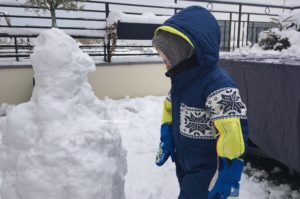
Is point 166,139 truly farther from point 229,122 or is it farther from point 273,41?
point 273,41

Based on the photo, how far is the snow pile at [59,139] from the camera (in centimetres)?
202

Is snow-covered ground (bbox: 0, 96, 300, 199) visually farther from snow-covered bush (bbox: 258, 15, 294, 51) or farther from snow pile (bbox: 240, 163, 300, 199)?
snow-covered bush (bbox: 258, 15, 294, 51)

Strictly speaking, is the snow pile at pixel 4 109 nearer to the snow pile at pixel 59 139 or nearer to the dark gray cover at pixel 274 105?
the snow pile at pixel 59 139

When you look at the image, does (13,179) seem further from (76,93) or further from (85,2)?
(85,2)

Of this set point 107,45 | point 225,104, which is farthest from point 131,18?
point 225,104

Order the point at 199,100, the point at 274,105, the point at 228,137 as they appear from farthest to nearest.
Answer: the point at 274,105, the point at 199,100, the point at 228,137

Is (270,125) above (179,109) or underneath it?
underneath

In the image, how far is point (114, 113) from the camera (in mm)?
5906

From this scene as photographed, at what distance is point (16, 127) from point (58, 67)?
0.47m

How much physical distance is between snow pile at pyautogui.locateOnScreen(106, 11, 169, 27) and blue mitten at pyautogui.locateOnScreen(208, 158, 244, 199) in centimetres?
559

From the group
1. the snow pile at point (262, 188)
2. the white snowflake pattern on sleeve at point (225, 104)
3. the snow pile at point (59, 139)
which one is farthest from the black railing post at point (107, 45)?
the white snowflake pattern on sleeve at point (225, 104)

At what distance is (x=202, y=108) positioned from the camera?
69.7 inches

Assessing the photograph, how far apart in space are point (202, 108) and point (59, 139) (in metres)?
0.91

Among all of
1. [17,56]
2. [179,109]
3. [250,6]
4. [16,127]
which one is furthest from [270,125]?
[250,6]
